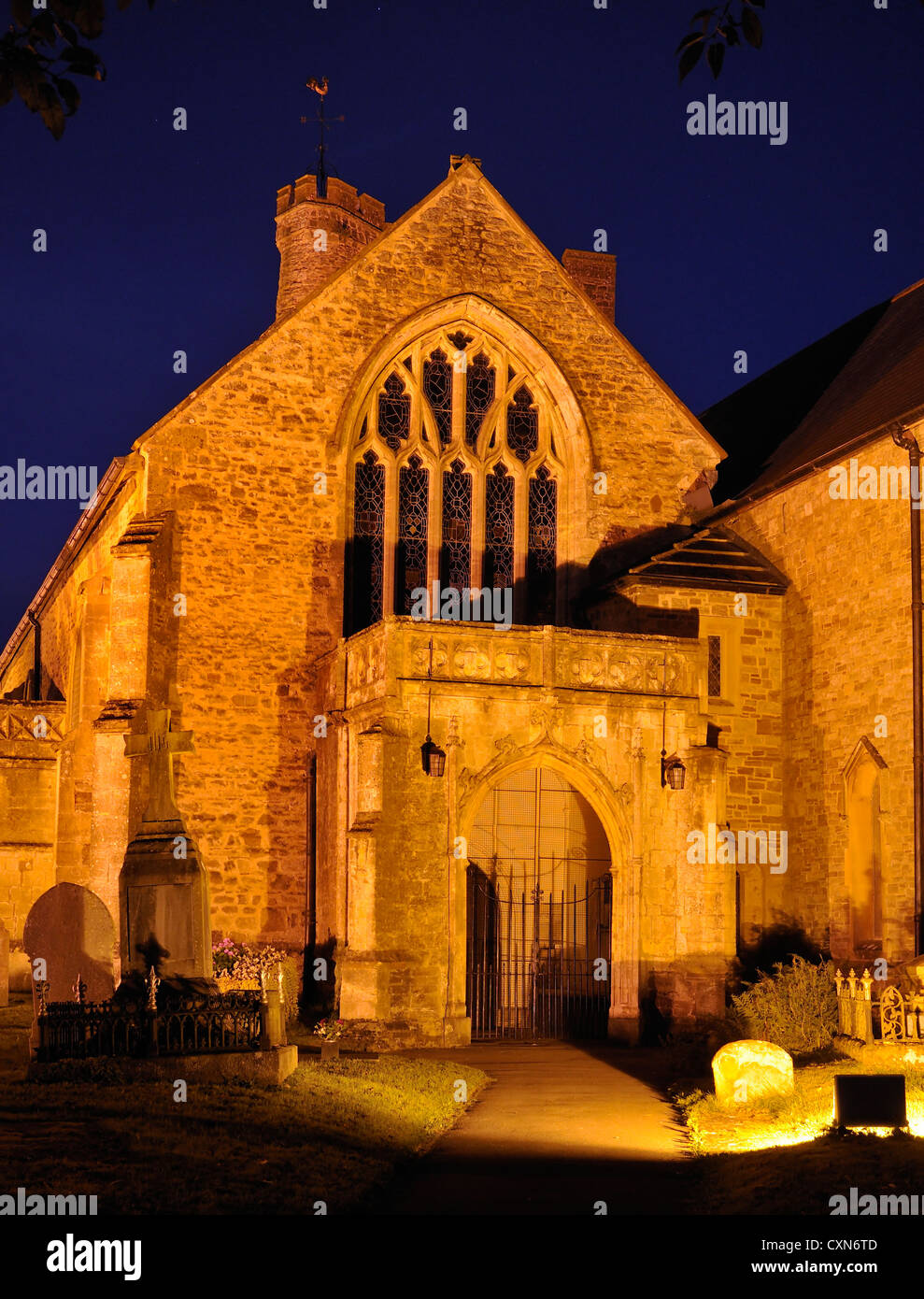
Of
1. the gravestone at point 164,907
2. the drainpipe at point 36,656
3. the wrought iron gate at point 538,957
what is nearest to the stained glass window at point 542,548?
the wrought iron gate at point 538,957

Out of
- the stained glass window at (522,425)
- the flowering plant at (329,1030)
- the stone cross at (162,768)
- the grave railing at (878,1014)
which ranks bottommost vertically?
the flowering plant at (329,1030)

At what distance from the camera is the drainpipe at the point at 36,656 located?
34.0 m

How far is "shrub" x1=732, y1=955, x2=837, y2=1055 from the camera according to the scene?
16.2m

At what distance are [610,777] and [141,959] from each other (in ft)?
25.0

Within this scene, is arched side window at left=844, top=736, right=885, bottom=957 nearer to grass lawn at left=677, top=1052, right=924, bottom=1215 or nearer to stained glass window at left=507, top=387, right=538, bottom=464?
grass lawn at left=677, top=1052, right=924, bottom=1215

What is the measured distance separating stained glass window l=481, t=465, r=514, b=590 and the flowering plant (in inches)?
338

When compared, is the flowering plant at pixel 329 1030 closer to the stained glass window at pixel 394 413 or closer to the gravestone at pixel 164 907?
the gravestone at pixel 164 907

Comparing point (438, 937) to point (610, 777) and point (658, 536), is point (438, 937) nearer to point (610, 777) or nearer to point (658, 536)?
point (610, 777)

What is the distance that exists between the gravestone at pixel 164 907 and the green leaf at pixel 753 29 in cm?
1165

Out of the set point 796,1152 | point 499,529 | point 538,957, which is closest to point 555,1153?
point 796,1152

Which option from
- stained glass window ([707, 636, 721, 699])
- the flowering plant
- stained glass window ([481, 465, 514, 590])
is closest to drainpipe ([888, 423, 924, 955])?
stained glass window ([707, 636, 721, 699])

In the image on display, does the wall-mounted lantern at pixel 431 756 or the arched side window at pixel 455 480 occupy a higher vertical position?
the arched side window at pixel 455 480

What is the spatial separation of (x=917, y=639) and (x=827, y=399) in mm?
7490
